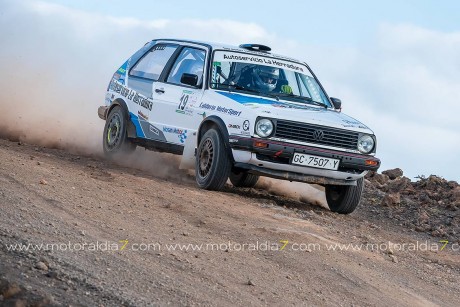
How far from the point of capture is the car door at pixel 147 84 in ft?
43.0

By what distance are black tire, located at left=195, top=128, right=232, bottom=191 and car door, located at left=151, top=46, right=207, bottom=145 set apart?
0.45 meters

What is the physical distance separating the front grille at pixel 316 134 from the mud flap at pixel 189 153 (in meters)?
1.21

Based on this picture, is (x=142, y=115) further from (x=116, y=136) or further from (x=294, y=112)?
(x=294, y=112)

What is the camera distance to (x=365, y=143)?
11.9 meters

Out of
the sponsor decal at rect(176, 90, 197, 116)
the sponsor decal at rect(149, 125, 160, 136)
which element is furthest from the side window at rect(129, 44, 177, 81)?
the sponsor decal at rect(176, 90, 197, 116)

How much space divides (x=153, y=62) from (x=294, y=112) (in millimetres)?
2619

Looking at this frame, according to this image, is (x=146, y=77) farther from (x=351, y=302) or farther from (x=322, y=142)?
(x=351, y=302)

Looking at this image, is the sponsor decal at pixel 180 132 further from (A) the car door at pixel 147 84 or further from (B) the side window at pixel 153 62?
(B) the side window at pixel 153 62

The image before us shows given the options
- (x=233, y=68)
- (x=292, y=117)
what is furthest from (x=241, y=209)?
(x=233, y=68)

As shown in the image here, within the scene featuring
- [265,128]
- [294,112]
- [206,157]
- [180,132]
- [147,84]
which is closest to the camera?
[265,128]

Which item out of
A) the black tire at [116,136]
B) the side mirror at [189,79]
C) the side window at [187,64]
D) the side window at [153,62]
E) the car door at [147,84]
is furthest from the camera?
the black tire at [116,136]

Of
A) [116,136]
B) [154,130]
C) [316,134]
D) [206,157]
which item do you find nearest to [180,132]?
[154,130]

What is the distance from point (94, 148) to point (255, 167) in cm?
409

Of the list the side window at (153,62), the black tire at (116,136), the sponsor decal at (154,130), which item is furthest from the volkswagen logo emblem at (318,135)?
the black tire at (116,136)
